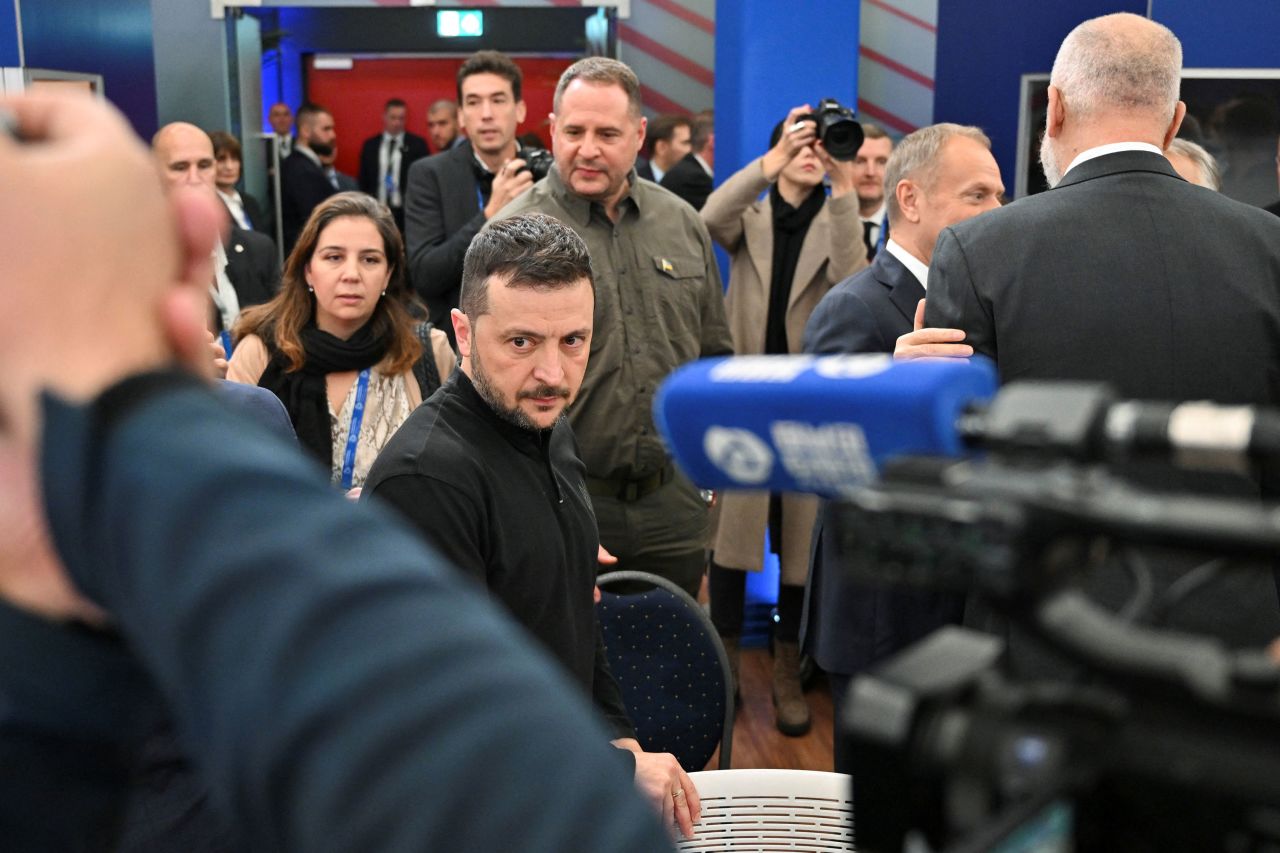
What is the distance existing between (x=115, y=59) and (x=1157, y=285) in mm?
6354

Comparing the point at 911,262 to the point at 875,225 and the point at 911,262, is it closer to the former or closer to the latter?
the point at 911,262

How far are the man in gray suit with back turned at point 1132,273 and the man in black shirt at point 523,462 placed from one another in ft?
2.16

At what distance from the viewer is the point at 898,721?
52 cm

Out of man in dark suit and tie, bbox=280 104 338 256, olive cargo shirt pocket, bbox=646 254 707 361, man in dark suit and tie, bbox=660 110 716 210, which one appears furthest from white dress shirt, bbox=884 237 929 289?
man in dark suit and tie, bbox=280 104 338 256

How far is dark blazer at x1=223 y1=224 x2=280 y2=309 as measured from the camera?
4336 mm

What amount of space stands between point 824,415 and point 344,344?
2.51 m

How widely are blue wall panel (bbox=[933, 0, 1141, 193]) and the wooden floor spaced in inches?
164

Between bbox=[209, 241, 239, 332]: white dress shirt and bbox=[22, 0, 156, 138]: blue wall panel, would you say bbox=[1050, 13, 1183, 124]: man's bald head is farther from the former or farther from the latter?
bbox=[22, 0, 156, 138]: blue wall panel

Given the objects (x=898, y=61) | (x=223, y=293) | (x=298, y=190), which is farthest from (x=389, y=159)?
(x=223, y=293)

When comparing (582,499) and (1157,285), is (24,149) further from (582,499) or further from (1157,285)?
(1157,285)

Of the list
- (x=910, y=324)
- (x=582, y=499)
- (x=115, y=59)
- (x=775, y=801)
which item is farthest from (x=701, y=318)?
(x=115, y=59)

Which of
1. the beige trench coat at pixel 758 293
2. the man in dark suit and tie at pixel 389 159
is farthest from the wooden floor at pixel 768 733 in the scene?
the man in dark suit and tie at pixel 389 159

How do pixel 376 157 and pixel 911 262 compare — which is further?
pixel 376 157

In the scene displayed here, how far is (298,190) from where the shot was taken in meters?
8.38
